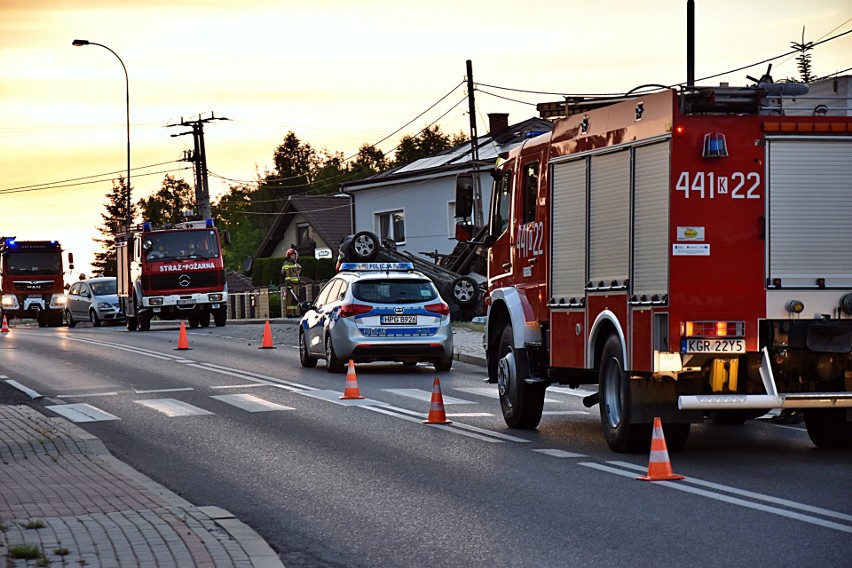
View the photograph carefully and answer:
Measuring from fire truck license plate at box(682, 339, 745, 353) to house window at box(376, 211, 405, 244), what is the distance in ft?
162

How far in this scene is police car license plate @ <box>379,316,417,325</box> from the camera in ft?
74.4

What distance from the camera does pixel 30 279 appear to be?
188ft

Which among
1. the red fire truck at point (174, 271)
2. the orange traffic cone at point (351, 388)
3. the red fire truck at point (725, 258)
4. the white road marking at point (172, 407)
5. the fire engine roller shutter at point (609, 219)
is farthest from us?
the red fire truck at point (174, 271)

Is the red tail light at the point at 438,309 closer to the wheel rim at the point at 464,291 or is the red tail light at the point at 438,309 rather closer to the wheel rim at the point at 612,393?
the wheel rim at the point at 612,393

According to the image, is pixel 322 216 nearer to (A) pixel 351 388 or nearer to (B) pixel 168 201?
(A) pixel 351 388

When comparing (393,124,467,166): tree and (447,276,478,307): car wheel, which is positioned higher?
(393,124,467,166): tree

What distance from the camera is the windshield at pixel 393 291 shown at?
22.9 meters

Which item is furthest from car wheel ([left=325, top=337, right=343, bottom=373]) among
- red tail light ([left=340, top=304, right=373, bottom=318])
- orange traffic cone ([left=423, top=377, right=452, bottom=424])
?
orange traffic cone ([left=423, top=377, right=452, bottom=424])

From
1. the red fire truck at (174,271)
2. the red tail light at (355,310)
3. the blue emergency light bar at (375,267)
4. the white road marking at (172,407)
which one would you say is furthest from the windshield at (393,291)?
the red fire truck at (174,271)

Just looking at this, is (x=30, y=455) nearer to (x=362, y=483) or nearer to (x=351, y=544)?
(x=362, y=483)

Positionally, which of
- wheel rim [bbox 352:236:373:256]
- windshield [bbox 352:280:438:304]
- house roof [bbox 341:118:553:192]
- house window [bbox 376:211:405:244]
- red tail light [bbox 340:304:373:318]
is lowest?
red tail light [bbox 340:304:373:318]

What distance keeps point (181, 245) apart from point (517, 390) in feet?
94.7

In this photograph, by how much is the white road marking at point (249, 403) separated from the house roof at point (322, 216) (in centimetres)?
5646

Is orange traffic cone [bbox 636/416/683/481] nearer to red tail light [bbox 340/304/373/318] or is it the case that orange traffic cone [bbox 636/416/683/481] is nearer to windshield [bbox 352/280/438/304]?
red tail light [bbox 340/304/373/318]
